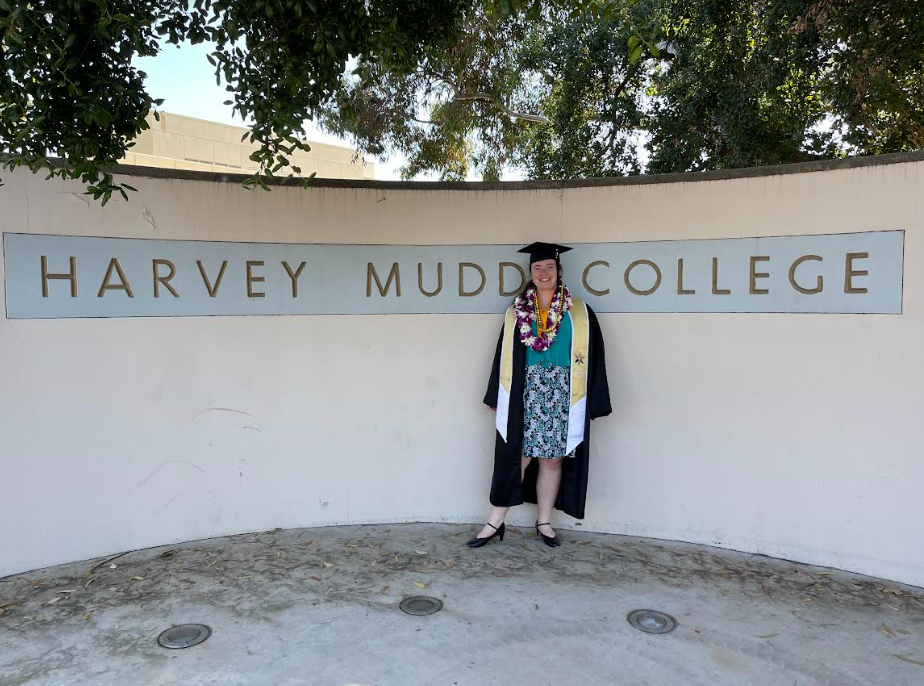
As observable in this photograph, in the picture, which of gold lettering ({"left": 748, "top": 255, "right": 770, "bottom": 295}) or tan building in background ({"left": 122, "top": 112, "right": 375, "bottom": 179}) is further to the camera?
tan building in background ({"left": 122, "top": 112, "right": 375, "bottom": 179})

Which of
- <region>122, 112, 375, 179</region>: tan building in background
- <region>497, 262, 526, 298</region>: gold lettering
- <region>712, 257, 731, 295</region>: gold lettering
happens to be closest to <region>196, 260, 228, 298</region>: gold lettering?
<region>497, 262, 526, 298</region>: gold lettering

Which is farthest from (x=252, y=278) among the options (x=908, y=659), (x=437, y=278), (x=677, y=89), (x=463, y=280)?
(x=677, y=89)

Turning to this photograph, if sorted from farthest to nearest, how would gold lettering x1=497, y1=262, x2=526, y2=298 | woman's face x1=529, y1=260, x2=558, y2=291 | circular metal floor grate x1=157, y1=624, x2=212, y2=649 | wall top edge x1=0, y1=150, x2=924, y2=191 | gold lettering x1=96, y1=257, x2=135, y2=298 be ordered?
gold lettering x1=497, y1=262, x2=526, y2=298 < woman's face x1=529, y1=260, x2=558, y2=291 < gold lettering x1=96, y1=257, x2=135, y2=298 < wall top edge x1=0, y1=150, x2=924, y2=191 < circular metal floor grate x1=157, y1=624, x2=212, y2=649

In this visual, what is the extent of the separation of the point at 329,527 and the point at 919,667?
2974mm

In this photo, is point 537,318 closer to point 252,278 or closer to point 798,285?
point 798,285

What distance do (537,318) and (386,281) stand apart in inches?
37.9

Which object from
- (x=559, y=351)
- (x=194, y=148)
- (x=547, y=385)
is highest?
(x=194, y=148)

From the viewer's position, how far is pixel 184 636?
273cm

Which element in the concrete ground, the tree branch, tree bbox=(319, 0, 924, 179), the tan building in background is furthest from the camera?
the tan building in background

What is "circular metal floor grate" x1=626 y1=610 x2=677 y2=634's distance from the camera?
2.78 m

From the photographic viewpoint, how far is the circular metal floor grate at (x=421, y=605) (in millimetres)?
2949

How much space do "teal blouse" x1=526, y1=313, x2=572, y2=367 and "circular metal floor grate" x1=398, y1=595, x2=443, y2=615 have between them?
1368 mm

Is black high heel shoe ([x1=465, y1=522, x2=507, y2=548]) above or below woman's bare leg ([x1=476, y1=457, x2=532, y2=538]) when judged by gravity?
below

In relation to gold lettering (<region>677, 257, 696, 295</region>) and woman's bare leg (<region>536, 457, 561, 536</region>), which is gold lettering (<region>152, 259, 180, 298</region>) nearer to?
woman's bare leg (<region>536, 457, 561, 536</region>)
